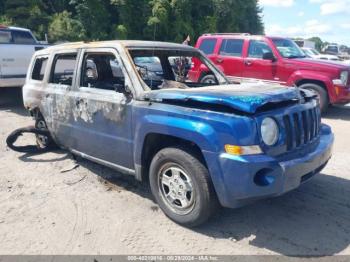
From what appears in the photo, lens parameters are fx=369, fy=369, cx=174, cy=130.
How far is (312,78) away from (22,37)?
786 cm

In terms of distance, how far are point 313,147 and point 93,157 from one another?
2.57 m

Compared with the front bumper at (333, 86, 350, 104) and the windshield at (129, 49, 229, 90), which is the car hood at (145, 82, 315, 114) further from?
the front bumper at (333, 86, 350, 104)

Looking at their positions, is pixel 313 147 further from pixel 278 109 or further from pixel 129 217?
pixel 129 217

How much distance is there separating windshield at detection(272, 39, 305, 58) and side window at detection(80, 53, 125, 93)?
563 cm

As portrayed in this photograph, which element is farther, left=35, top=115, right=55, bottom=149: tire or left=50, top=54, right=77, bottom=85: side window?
left=35, top=115, right=55, bottom=149: tire

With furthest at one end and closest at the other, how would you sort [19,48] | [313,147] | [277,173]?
[19,48], [313,147], [277,173]

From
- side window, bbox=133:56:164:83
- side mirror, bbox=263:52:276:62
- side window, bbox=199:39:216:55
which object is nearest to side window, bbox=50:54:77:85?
side window, bbox=133:56:164:83

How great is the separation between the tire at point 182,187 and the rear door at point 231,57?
6.82 metres

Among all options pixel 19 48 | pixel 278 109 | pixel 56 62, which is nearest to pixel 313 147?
pixel 278 109

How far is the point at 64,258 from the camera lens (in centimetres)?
315

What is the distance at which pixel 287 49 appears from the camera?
31.4 ft

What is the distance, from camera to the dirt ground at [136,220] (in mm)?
3285

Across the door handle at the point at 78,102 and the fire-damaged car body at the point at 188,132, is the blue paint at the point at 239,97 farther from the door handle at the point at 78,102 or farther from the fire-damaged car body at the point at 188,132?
the door handle at the point at 78,102

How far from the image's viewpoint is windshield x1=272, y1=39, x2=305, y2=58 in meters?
9.40
